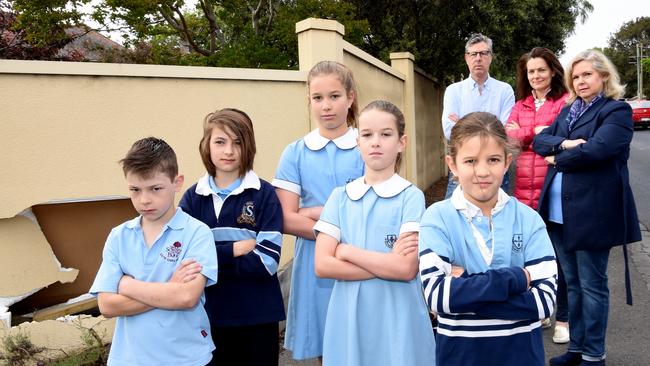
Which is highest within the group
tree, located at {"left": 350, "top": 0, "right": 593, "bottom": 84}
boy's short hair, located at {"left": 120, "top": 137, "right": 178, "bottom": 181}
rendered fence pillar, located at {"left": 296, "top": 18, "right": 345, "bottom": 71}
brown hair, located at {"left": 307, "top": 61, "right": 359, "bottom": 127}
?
tree, located at {"left": 350, "top": 0, "right": 593, "bottom": 84}

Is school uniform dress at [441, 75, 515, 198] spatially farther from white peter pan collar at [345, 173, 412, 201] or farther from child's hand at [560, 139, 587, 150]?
white peter pan collar at [345, 173, 412, 201]

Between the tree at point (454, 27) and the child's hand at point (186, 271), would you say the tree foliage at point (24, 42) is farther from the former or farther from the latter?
the child's hand at point (186, 271)

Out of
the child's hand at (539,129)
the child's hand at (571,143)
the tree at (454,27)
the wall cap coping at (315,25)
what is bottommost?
the child's hand at (571,143)

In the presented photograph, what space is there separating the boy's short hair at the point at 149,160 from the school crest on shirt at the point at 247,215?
35 centimetres

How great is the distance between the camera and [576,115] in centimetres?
341

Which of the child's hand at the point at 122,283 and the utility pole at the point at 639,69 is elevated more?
the utility pole at the point at 639,69

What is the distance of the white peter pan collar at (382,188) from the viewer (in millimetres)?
2391

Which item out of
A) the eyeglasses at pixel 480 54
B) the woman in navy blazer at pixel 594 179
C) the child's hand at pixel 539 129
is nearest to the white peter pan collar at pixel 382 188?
the woman in navy blazer at pixel 594 179

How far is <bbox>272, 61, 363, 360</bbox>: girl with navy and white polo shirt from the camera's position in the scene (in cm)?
282

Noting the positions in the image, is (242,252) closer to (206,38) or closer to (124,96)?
(124,96)

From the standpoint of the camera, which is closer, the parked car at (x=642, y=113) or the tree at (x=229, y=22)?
the tree at (x=229, y=22)

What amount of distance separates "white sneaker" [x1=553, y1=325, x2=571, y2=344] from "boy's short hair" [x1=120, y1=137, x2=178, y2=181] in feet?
9.83

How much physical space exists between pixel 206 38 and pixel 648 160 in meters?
13.9

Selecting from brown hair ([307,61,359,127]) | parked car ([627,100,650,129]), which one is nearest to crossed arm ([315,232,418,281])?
brown hair ([307,61,359,127])
